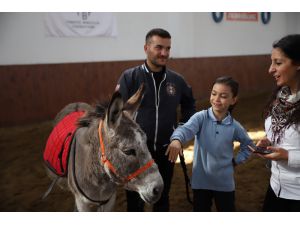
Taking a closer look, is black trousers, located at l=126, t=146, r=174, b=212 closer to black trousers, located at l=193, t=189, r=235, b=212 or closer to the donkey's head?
black trousers, located at l=193, t=189, r=235, b=212

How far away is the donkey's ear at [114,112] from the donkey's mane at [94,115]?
0.64 ft

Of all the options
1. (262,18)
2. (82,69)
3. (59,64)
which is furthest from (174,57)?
(262,18)

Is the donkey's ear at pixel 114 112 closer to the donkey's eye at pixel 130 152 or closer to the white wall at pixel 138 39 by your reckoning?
the donkey's eye at pixel 130 152

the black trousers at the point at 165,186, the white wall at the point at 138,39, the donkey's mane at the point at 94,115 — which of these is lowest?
the black trousers at the point at 165,186

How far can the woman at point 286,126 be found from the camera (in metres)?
1.41

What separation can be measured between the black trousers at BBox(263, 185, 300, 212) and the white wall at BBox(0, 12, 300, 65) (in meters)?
5.59

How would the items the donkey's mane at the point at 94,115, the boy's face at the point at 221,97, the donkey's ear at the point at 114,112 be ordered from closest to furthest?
the donkey's ear at the point at 114,112, the boy's face at the point at 221,97, the donkey's mane at the point at 94,115

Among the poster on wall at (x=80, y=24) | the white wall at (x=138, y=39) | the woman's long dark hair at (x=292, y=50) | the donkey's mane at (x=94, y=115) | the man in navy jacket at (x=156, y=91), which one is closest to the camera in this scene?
the woman's long dark hair at (x=292, y=50)

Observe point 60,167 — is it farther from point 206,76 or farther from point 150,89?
point 206,76

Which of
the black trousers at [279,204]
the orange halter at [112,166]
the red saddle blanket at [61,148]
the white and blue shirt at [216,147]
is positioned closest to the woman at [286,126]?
the black trousers at [279,204]

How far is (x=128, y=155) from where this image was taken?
162 centimetres

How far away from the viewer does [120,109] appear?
1636mm

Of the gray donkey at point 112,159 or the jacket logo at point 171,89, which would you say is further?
the jacket logo at point 171,89

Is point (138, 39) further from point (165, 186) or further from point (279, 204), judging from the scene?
point (279, 204)
